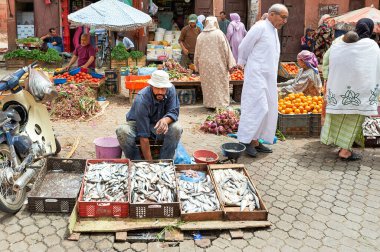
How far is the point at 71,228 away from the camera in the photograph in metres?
4.01

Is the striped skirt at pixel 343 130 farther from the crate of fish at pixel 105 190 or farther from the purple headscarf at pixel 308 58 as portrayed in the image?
the crate of fish at pixel 105 190

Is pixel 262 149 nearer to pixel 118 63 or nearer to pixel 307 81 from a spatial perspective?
pixel 307 81

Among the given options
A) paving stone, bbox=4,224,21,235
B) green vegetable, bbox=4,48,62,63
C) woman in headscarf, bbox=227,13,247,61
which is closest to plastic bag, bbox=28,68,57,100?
paving stone, bbox=4,224,21,235

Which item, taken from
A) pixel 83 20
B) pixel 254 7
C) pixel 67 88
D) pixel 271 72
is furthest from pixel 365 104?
pixel 254 7

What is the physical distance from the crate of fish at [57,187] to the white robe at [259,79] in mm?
2437

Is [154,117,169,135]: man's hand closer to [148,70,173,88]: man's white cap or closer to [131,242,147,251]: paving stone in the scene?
[148,70,173,88]: man's white cap

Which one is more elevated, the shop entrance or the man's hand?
the shop entrance

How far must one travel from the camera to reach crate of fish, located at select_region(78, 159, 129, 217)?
4211 millimetres

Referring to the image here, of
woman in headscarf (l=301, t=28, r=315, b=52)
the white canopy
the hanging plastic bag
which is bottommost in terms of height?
woman in headscarf (l=301, t=28, r=315, b=52)

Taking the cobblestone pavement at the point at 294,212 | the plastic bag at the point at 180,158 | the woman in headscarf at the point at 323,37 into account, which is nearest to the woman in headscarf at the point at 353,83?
the cobblestone pavement at the point at 294,212

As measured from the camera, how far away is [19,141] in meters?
4.70

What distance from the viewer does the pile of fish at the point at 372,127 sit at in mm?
6823

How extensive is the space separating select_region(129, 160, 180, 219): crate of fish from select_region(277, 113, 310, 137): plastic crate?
2929 millimetres

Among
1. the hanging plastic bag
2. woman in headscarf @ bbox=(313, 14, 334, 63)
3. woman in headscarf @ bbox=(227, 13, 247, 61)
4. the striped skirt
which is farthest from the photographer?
the hanging plastic bag
